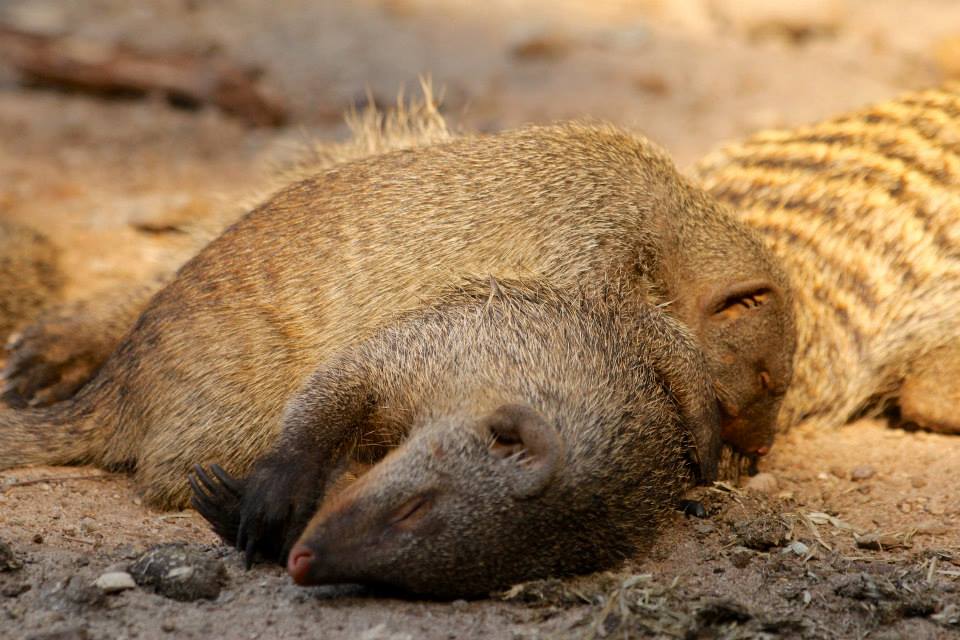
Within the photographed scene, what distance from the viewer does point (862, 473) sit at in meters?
2.90

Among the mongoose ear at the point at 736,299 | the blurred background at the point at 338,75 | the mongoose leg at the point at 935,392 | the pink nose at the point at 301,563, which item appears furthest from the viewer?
the blurred background at the point at 338,75

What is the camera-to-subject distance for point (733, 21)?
6.17 m

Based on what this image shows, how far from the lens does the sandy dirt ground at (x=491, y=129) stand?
207 cm

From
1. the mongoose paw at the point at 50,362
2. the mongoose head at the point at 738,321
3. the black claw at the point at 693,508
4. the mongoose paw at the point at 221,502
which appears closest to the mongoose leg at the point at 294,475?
the mongoose paw at the point at 221,502

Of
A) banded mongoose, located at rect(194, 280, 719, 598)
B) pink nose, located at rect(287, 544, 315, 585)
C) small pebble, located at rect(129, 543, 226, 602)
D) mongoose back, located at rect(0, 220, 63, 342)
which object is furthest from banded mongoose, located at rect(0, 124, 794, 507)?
mongoose back, located at rect(0, 220, 63, 342)

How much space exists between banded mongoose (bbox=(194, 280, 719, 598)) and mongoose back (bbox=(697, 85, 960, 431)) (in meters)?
0.67

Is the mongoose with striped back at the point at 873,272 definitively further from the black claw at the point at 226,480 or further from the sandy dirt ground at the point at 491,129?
the black claw at the point at 226,480

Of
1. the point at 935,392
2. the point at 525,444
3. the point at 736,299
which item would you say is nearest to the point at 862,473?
the point at 935,392

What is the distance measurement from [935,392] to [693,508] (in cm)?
91

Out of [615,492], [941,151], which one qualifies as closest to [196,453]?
[615,492]

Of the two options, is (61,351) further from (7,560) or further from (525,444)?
(525,444)

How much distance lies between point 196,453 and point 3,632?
732 mm

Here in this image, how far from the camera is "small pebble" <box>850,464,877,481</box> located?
2887 mm

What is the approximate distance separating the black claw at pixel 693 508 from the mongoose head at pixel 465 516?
1.39 ft
